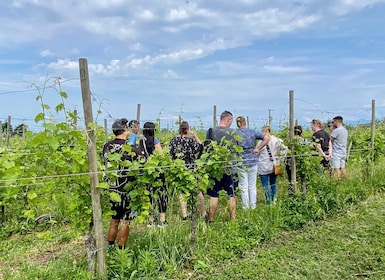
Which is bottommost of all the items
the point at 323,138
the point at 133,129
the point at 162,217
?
the point at 162,217

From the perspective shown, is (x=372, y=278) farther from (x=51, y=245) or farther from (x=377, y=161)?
(x=377, y=161)

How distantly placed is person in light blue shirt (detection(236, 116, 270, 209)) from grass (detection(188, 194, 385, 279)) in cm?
89

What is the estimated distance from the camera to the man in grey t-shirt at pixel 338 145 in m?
7.06

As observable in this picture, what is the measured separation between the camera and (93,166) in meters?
3.37

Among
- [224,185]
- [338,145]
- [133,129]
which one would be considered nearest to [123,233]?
[133,129]

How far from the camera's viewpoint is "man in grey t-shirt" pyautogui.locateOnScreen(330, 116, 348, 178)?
706 centimetres

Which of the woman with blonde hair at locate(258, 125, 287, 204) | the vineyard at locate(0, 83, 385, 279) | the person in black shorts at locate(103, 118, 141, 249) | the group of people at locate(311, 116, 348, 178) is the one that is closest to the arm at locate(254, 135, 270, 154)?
the woman with blonde hair at locate(258, 125, 287, 204)

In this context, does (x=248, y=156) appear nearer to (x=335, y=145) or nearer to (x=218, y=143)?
(x=218, y=143)

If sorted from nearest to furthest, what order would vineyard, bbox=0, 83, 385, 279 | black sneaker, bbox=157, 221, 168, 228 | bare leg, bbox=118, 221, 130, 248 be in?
1. vineyard, bbox=0, 83, 385, 279
2. bare leg, bbox=118, 221, 130, 248
3. black sneaker, bbox=157, 221, 168, 228

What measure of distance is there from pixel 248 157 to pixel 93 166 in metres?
2.65

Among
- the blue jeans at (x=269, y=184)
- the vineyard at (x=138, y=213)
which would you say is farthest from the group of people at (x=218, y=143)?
the vineyard at (x=138, y=213)

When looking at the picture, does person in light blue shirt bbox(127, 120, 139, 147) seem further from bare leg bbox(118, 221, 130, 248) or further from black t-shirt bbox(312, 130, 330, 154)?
black t-shirt bbox(312, 130, 330, 154)

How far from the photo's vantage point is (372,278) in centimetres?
364

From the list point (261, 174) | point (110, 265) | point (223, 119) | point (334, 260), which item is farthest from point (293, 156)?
point (110, 265)
